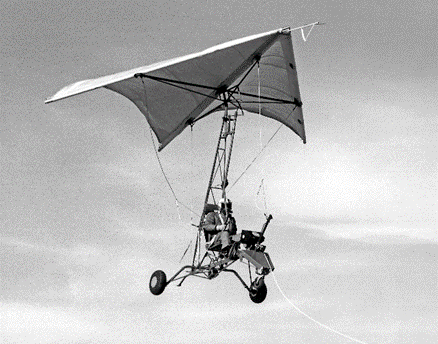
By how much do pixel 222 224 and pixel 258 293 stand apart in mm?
2194

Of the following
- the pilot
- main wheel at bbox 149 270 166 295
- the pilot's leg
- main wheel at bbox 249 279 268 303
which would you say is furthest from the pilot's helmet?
main wheel at bbox 149 270 166 295

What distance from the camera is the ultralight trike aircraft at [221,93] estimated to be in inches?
847

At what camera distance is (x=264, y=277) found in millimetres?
21422

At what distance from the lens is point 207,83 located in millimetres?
23844

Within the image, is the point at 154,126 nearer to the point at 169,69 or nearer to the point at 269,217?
the point at 169,69

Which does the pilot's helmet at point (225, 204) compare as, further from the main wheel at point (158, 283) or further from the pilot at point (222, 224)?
the main wheel at point (158, 283)

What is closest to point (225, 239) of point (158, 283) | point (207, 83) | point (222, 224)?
point (222, 224)

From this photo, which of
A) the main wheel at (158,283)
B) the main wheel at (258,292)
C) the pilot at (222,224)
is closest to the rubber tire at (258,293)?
the main wheel at (258,292)

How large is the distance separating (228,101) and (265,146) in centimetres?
212

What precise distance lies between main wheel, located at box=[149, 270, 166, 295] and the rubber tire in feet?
10.7

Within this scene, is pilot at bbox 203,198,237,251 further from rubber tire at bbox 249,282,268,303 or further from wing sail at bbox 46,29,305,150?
wing sail at bbox 46,29,305,150

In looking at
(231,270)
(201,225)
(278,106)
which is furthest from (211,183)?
(278,106)

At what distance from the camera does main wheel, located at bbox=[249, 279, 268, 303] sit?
71.4ft

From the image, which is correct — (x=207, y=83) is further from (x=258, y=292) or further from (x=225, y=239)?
(x=258, y=292)
